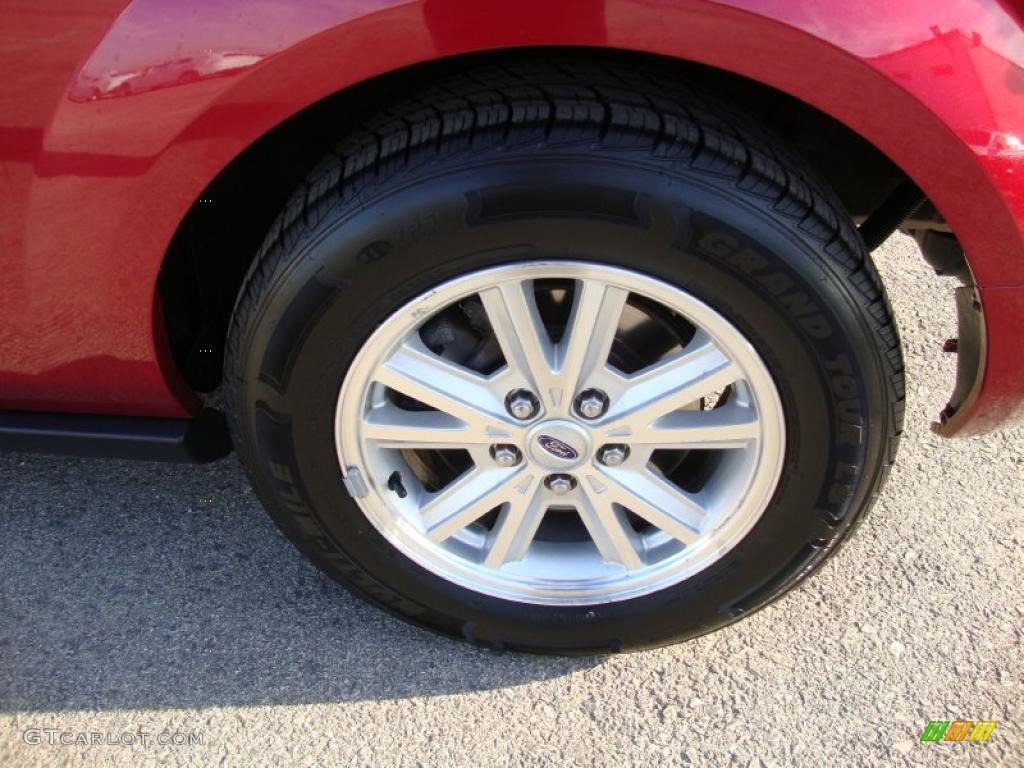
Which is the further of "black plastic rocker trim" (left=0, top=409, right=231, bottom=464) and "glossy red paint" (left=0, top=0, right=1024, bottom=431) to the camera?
"black plastic rocker trim" (left=0, top=409, right=231, bottom=464)

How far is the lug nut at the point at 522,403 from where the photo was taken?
170 centimetres

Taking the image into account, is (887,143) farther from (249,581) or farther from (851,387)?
(249,581)

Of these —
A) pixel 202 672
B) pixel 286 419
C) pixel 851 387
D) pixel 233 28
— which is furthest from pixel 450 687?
pixel 233 28

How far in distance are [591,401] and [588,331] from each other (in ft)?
0.49

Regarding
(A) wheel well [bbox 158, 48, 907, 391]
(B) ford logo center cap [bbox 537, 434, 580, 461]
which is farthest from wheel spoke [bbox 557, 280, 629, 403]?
(A) wheel well [bbox 158, 48, 907, 391]

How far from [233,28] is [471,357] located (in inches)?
28.7

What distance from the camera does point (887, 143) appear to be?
54.2 inches

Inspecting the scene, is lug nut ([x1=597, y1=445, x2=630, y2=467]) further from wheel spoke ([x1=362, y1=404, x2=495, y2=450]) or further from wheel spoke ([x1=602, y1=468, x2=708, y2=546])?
wheel spoke ([x1=362, y1=404, x2=495, y2=450])

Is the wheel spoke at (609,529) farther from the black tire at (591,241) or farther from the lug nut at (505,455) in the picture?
the black tire at (591,241)

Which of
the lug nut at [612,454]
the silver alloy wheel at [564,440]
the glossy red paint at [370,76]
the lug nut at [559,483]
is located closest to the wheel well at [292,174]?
the glossy red paint at [370,76]

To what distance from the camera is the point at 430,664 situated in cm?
197

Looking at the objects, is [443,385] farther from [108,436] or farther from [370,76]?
[108,436]

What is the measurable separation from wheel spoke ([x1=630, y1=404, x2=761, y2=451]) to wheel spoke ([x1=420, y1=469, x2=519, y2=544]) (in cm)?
29

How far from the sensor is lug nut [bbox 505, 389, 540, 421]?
1698 mm
